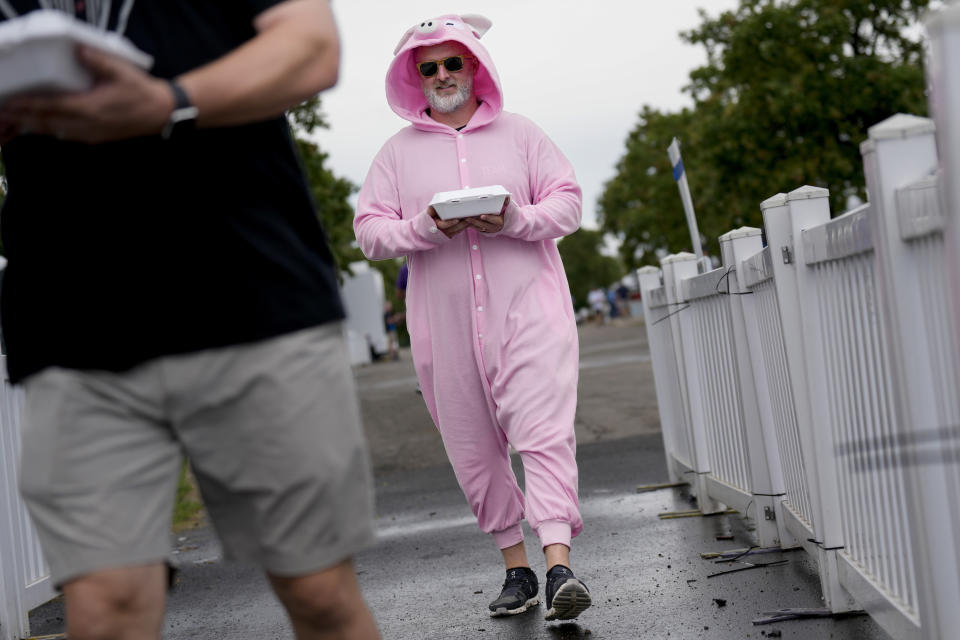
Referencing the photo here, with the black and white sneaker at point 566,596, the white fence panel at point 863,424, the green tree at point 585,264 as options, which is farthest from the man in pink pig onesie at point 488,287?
the green tree at point 585,264

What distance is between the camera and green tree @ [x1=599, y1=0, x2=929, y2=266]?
33.3m

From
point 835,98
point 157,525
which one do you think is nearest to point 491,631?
point 157,525

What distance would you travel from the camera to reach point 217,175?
88.5 inches

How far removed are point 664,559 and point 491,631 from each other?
4.52ft

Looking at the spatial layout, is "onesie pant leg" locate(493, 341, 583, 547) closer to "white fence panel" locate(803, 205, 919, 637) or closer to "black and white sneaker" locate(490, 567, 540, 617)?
"black and white sneaker" locate(490, 567, 540, 617)

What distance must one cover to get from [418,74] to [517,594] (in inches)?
85.7

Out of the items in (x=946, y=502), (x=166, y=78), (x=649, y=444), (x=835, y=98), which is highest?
(x=835, y=98)

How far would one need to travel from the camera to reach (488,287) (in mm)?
4984

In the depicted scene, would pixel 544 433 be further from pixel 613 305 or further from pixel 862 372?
pixel 613 305

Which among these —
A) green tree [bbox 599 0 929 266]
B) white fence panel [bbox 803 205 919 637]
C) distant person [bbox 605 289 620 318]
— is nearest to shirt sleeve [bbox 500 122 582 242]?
white fence panel [bbox 803 205 919 637]

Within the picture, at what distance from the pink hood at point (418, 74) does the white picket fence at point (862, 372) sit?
120 centimetres

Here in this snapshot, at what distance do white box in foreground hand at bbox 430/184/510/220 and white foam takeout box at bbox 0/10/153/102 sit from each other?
111 inches

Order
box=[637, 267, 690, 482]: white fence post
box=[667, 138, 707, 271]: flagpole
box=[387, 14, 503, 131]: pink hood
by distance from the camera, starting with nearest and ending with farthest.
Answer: box=[387, 14, 503, 131]: pink hood → box=[637, 267, 690, 482]: white fence post → box=[667, 138, 707, 271]: flagpole

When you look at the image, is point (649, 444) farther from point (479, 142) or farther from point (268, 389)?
point (268, 389)
